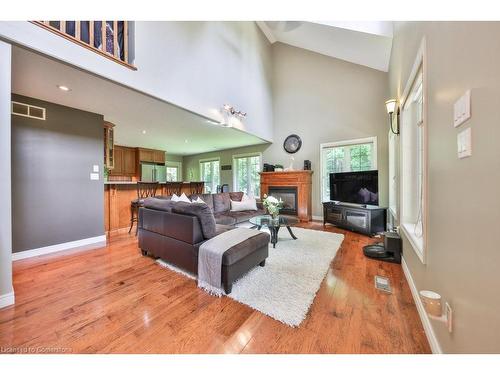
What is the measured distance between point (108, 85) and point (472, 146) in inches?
133

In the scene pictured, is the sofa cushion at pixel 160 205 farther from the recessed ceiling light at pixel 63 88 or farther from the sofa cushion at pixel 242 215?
the recessed ceiling light at pixel 63 88

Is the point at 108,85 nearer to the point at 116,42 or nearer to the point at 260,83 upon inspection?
the point at 116,42

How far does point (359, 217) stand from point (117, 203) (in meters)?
4.84

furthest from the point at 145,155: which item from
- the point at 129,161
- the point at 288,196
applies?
the point at 288,196

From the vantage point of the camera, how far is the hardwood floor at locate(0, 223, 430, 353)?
4.09 ft

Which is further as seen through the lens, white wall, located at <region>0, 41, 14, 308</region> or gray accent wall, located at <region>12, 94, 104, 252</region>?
gray accent wall, located at <region>12, 94, 104, 252</region>

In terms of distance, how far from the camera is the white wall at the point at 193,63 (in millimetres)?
2037

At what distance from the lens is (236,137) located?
17.4 feet

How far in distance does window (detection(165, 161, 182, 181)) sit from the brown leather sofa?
6.23 meters

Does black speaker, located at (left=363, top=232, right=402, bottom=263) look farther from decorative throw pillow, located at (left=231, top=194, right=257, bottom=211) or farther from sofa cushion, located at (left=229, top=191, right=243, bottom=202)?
sofa cushion, located at (left=229, top=191, right=243, bottom=202)

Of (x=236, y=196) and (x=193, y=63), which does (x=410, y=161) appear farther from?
(x=193, y=63)

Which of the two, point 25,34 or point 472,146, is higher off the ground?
point 25,34

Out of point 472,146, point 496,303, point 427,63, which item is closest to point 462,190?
point 472,146

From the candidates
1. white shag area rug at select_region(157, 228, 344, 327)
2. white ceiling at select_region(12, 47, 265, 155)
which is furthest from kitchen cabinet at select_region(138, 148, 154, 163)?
white shag area rug at select_region(157, 228, 344, 327)
